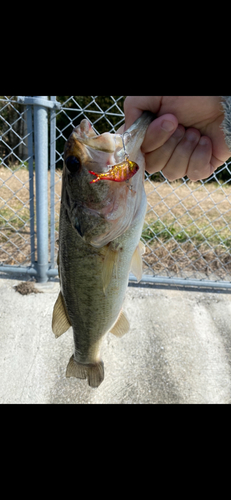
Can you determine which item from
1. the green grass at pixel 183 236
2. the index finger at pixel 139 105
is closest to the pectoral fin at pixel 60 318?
the index finger at pixel 139 105

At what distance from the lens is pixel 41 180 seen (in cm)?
293

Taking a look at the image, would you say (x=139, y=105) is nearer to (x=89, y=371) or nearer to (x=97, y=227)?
(x=97, y=227)

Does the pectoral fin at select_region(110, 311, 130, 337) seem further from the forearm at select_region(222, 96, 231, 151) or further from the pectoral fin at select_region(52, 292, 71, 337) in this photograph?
the forearm at select_region(222, 96, 231, 151)

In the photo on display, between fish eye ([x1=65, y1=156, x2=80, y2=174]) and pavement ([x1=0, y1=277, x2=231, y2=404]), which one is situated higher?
fish eye ([x1=65, y1=156, x2=80, y2=174])

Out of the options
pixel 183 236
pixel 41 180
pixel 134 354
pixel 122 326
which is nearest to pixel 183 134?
pixel 122 326

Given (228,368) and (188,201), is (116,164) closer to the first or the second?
(228,368)

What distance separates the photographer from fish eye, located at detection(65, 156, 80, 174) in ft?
3.90

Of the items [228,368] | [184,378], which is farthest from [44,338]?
[228,368]

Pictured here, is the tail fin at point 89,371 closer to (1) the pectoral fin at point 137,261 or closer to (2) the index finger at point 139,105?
(1) the pectoral fin at point 137,261

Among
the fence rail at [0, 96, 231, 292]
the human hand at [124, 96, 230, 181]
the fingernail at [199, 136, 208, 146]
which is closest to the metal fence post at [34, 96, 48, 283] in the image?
the fence rail at [0, 96, 231, 292]

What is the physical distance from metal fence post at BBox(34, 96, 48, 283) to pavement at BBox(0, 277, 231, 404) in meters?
0.32

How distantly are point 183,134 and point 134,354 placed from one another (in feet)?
6.25

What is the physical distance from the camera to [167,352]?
2.76 meters

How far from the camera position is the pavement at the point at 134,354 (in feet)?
7.86
